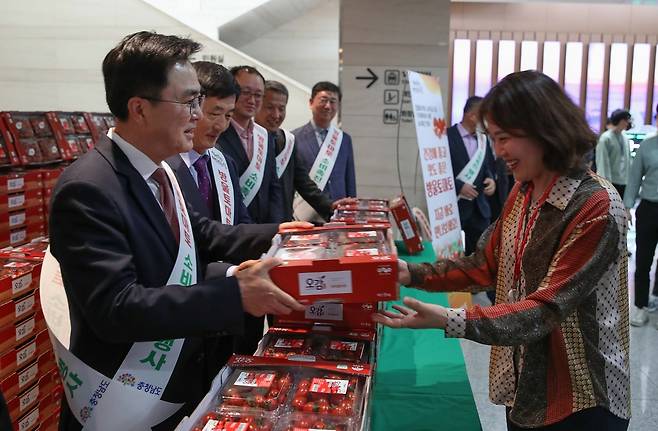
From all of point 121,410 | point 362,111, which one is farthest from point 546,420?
point 362,111

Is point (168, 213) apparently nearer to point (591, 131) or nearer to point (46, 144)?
point (591, 131)

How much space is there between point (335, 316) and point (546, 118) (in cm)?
73

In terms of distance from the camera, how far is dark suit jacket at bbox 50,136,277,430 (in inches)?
44.3

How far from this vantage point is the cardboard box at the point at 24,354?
1.73m

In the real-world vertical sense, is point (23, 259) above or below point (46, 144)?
below

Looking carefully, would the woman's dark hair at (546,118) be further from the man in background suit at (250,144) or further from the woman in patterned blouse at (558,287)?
the man in background suit at (250,144)

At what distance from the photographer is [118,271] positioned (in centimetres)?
112

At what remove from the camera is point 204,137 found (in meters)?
2.07

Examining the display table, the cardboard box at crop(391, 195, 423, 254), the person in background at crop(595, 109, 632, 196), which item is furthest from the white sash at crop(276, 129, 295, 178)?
the person in background at crop(595, 109, 632, 196)

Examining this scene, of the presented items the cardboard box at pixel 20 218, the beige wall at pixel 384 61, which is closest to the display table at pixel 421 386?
the cardboard box at pixel 20 218

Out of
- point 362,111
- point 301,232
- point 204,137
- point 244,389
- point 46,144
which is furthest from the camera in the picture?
point 362,111

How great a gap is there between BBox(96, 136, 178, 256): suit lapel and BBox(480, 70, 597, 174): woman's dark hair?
82 centimetres

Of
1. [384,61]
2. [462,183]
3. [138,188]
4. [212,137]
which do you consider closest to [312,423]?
[138,188]

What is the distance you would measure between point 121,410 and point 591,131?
4.13 feet
